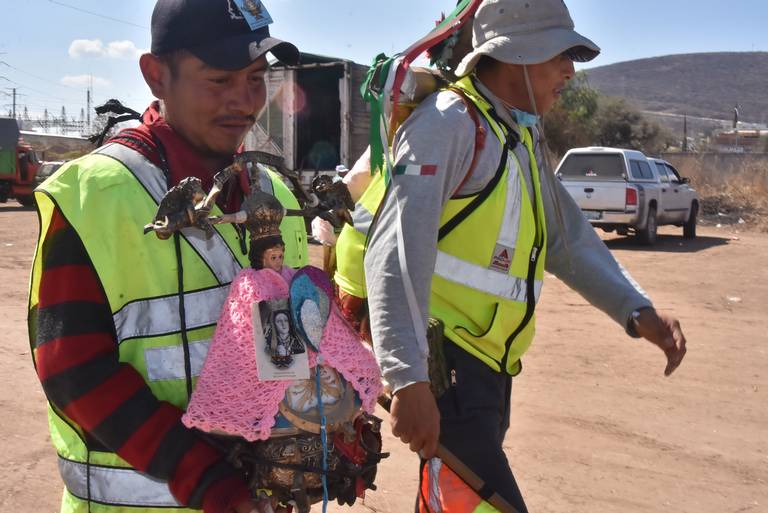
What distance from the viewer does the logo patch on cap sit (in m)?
1.81

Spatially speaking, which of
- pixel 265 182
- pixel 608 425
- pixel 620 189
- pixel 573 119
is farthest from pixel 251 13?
pixel 573 119

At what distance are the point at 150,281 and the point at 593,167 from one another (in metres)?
15.7

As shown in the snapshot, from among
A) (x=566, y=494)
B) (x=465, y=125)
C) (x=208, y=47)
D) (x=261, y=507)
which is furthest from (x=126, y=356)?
(x=566, y=494)

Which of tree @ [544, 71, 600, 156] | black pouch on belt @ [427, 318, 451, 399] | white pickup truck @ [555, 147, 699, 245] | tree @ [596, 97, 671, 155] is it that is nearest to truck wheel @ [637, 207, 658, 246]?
white pickup truck @ [555, 147, 699, 245]

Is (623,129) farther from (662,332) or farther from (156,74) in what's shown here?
(156,74)

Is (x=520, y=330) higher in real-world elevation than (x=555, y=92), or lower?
lower

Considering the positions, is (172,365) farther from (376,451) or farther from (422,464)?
(422,464)

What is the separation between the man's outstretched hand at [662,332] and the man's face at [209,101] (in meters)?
1.66

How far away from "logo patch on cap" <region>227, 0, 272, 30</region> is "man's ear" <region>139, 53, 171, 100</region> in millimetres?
197

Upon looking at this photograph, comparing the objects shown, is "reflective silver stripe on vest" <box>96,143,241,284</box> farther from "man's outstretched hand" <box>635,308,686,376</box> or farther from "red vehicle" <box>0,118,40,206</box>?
"red vehicle" <box>0,118,40,206</box>

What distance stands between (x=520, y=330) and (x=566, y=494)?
211 cm

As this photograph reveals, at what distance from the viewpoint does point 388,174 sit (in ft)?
7.61

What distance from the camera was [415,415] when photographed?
213 centimetres

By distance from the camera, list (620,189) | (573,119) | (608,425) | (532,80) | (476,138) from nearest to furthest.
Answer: (476,138) → (532,80) → (608,425) → (620,189) → (573,119)
